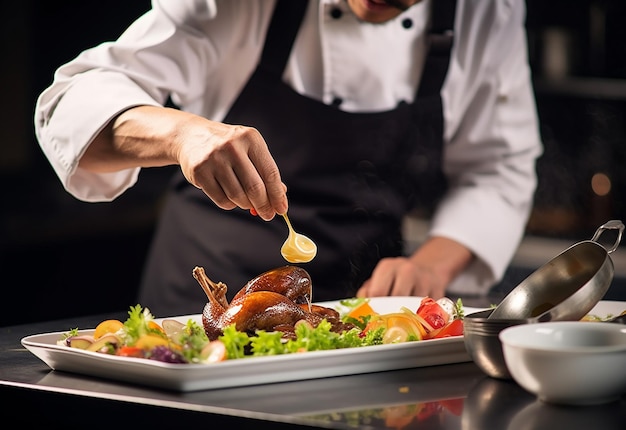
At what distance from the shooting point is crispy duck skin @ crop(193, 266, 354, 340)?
4.12 feet

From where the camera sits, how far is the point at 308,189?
2150 millimetres

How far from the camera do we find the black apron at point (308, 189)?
6.93 feet

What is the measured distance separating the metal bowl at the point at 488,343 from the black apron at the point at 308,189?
1.00 meters

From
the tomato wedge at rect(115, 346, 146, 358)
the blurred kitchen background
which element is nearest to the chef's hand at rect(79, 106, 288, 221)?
the tomato wedge at rect(115, 346, 146, 358)

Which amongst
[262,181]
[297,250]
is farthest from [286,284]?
[262,181]

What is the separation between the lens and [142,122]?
1528 mm

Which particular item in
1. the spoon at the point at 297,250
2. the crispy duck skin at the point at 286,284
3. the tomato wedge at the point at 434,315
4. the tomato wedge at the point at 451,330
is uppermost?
the spoon at the point at 297,250

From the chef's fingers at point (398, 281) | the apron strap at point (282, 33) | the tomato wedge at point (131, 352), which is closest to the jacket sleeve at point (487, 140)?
the chef's fingers at point (398, 281)

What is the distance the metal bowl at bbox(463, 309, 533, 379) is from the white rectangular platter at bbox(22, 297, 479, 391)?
0.07m

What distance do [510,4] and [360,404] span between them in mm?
1483

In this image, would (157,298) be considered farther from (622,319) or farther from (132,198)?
(132,198)

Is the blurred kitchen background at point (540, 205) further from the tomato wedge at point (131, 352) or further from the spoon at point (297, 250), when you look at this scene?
the tomato wedge at point (131, 352)

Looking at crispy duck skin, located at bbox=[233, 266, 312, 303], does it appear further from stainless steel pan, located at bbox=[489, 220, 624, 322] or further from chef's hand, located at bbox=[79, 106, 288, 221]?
stainless steel pan, located at bbox=[489, 220, 624, 322]

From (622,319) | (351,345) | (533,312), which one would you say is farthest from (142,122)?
(622,319)
